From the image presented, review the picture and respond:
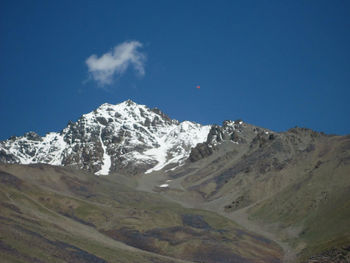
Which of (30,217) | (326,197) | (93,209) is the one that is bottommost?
(30,217)

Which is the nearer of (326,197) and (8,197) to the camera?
(8,197)

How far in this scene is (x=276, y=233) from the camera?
15762 centimetres

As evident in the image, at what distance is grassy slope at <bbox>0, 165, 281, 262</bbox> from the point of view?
295 feet

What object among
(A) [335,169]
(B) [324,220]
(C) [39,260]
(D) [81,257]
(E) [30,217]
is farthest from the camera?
(A) [335,169]

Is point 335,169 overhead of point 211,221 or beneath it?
overhead

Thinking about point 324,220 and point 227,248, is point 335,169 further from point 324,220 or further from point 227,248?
point 227,248

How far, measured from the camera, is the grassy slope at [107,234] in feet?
295

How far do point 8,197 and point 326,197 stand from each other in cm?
12048

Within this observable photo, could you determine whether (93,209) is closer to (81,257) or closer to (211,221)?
(211,221)

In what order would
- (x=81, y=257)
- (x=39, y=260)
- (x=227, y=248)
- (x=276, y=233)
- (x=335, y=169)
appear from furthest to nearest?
(x=335, y=169) → (x=276, y=233) → (x=227, y=248) → (x=81, y=257) → (x=39, y=260)

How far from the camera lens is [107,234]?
5546 inches

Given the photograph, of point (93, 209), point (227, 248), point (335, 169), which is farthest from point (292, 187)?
point (93, 209)

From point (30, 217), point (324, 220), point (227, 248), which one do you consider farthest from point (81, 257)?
point (324, 220)

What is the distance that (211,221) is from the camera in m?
177
